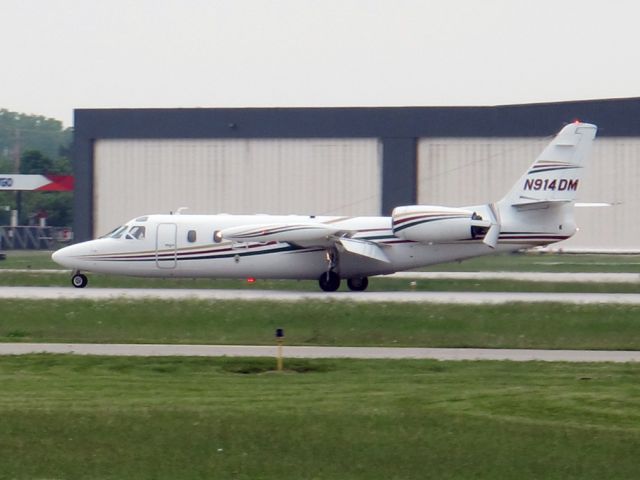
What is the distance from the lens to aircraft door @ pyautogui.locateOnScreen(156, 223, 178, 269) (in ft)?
125

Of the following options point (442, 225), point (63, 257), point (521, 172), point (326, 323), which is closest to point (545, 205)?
point (442, 225)

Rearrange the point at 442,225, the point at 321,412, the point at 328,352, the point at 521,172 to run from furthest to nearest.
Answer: the point at 521,172
the point at 442,225
the point at 328,352
the point at 321,412

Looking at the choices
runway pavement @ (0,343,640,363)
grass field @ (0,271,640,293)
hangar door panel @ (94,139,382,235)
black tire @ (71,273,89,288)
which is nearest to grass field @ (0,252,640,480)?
runway pavement @ (0,343,640,363)

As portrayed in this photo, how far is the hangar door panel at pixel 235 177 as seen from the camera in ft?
216

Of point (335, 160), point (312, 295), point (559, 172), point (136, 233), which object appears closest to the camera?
point (312, 295)

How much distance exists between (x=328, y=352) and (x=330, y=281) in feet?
52.8

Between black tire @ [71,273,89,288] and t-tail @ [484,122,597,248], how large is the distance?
1342cm

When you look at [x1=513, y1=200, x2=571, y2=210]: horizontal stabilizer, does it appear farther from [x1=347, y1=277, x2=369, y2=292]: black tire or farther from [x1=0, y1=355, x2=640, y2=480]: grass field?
[x1=0, y1=355, x2=640, y2=480]: grass field

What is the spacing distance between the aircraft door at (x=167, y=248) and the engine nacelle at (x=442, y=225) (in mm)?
7399

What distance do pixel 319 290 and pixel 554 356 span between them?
17.5m

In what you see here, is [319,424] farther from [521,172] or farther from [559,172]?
[521,172]

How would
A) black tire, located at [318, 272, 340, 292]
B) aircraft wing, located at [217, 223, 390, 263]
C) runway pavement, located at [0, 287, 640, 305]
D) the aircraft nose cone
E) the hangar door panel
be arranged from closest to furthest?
1. runway pavement, located at [0, 287, 640, 305]
2. aircraft wing, located at [217, 223, 390, 263]
3. black tire, located at [318, 272, 340, 292]
4. the aircraft nose cone
5. the hangar door panel

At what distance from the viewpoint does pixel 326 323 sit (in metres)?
26.3

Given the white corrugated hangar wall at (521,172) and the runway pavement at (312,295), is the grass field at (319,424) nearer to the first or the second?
the runway pavement at (312,295)
